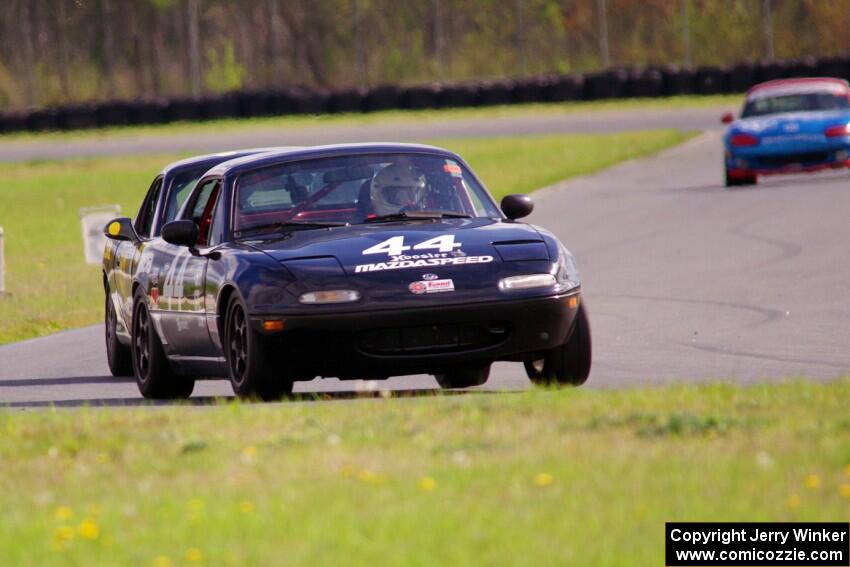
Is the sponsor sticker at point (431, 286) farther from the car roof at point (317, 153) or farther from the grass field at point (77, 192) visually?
the grass field at point (77, 192)

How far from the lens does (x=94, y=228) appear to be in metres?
21.4

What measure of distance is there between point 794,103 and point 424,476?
20.8 metres

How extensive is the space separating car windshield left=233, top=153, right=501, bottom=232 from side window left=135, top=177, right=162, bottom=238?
6.04 feet

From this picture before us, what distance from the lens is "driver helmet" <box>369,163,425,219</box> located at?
33.0 ft

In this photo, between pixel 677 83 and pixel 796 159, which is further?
pixel 677 83

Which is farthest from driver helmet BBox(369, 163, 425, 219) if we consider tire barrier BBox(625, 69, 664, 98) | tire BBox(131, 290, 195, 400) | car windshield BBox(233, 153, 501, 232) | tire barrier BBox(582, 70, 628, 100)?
tire barrier BBox(582, 70, 628, 100)

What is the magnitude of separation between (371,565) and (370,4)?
2901 inches

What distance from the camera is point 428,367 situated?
29.6 feet

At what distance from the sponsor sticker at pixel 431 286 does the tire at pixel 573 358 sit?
2.38 feet

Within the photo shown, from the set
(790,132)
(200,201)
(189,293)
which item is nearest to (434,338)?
(189,293)

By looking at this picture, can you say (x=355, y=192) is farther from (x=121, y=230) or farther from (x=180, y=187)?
(x=121, y=230)

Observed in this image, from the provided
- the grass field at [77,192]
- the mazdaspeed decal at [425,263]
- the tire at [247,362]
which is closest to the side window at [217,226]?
the tire at [247,362]

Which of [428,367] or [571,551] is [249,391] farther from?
[571,551]

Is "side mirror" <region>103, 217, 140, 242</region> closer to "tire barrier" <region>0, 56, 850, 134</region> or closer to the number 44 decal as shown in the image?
the number 44 decal
